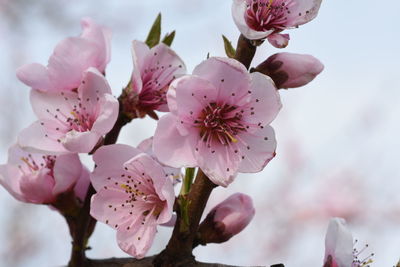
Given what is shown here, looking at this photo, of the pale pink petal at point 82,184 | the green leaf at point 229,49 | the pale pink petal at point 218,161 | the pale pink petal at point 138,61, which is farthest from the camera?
the pale pink petal at point 82,184

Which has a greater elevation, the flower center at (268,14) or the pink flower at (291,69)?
the flower center at (268,14)

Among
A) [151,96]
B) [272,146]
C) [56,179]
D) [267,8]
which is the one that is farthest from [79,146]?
[267,8]

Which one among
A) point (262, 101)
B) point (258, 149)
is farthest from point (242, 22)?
point (258, 149)

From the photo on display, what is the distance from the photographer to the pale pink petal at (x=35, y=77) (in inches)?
67.1

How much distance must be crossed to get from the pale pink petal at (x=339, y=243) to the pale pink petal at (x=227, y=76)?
0.38 metres

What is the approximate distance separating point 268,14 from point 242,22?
15cm

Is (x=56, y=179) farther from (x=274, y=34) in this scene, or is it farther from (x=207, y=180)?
(x=274, y=34)

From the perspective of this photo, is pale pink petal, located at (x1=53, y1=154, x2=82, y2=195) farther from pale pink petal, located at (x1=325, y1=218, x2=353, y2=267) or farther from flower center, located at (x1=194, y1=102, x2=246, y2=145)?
pale pink petal, located at (x1=325, y1=218, x2=353, y2=267)

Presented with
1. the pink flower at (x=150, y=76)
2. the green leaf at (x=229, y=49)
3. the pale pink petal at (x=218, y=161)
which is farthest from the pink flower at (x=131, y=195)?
the green leaf at (x=229, y=49)

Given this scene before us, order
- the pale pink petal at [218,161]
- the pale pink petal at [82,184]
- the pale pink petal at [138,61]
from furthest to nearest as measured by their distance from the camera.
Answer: the pale pink petal at [82,184] → the pale pink petal at [138,61] → the pale pink petal at [218,161]

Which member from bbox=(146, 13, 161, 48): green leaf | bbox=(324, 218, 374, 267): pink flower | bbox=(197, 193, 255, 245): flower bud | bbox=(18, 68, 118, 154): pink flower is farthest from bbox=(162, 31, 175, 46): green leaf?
bbox=(324, 218, 374, 267): pink flower

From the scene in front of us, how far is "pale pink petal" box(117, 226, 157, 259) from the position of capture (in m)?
1.48

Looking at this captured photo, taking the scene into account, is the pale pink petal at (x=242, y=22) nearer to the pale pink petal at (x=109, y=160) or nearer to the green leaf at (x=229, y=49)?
the green leaf at (x=229, y=49)

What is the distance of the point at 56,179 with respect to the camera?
5.37 ft
